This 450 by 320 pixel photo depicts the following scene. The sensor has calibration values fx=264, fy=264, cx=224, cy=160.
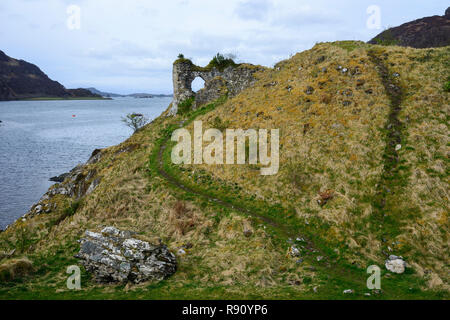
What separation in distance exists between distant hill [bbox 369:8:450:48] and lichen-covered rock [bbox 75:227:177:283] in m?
133

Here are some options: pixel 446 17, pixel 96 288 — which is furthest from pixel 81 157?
pixel 446 17

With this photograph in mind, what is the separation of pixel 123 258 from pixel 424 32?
578ft

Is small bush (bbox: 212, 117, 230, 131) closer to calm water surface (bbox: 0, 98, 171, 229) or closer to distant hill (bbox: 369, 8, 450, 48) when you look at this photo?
calm water surface (bbox: 0, 98, 171, 229)

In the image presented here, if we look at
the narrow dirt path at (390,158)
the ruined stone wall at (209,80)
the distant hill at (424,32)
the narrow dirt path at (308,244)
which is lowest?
the narrow dirt path at (308,244)

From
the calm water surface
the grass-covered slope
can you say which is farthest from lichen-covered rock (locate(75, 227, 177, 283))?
the calm water surface

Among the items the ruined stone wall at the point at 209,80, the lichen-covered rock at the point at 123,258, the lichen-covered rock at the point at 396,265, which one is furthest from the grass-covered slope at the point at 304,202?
the ruined stone wall at the point at 209,80

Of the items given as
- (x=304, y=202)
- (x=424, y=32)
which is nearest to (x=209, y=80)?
(x=304, y=202)

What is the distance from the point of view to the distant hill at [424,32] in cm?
11006

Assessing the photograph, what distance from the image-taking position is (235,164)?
29.8m

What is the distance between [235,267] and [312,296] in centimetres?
506

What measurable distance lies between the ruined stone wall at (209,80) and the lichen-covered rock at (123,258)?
37764 millimetres

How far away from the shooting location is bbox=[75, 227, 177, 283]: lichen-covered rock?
15938 mm

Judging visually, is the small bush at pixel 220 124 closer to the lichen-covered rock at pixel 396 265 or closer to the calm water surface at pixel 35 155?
the lichen-covered rock at pixel 396 265

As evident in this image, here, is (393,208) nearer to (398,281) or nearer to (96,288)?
(398,281)
